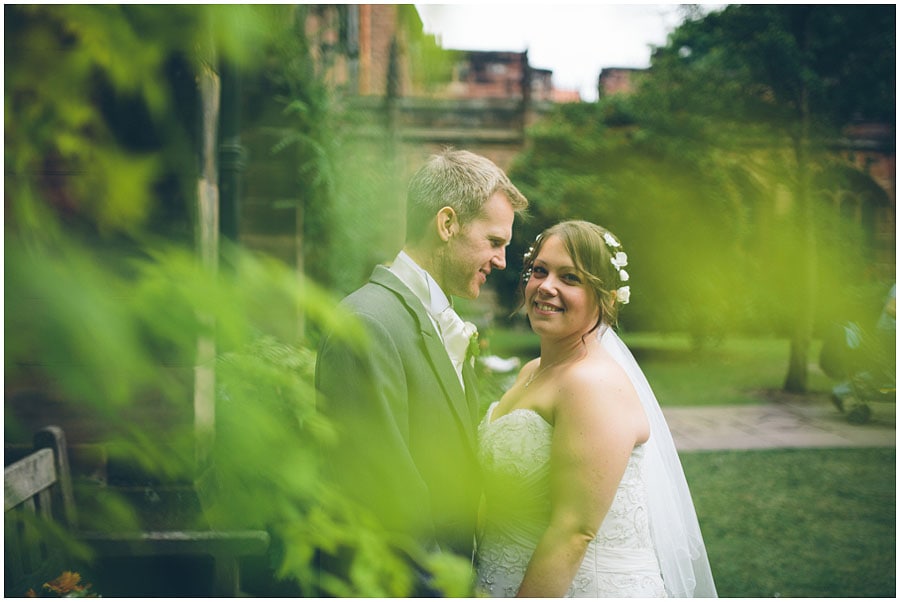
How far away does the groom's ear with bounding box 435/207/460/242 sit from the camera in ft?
7.56

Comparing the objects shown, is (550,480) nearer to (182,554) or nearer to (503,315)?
(182,554)

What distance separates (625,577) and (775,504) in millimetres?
4394

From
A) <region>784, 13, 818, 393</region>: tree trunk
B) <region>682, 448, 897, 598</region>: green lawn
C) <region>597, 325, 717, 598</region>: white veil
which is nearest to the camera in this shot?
<region>597, 325, 717, 598</region>: white veil

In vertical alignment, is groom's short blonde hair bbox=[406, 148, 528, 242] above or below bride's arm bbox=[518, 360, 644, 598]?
above

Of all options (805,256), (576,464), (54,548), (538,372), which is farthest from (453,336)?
(805,256)

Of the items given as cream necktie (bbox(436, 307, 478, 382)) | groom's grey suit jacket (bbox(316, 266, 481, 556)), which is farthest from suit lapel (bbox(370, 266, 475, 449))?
cream necktie (bbox(436, 307, 478, 382))

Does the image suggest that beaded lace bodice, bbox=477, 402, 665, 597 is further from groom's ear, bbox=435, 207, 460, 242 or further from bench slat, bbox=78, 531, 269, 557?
bench slat, bbox=78, 531, 269, 557

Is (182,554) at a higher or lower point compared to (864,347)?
higher

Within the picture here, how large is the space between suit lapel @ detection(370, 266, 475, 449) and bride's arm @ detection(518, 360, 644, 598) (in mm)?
306

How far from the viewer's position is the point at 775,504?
20.0 feet

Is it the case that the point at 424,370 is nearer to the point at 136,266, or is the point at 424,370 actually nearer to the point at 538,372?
the point at 538,372

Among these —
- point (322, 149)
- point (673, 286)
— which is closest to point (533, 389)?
point (322, 149)

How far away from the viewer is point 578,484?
2.17 meters

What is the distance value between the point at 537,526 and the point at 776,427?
7.61 meters
